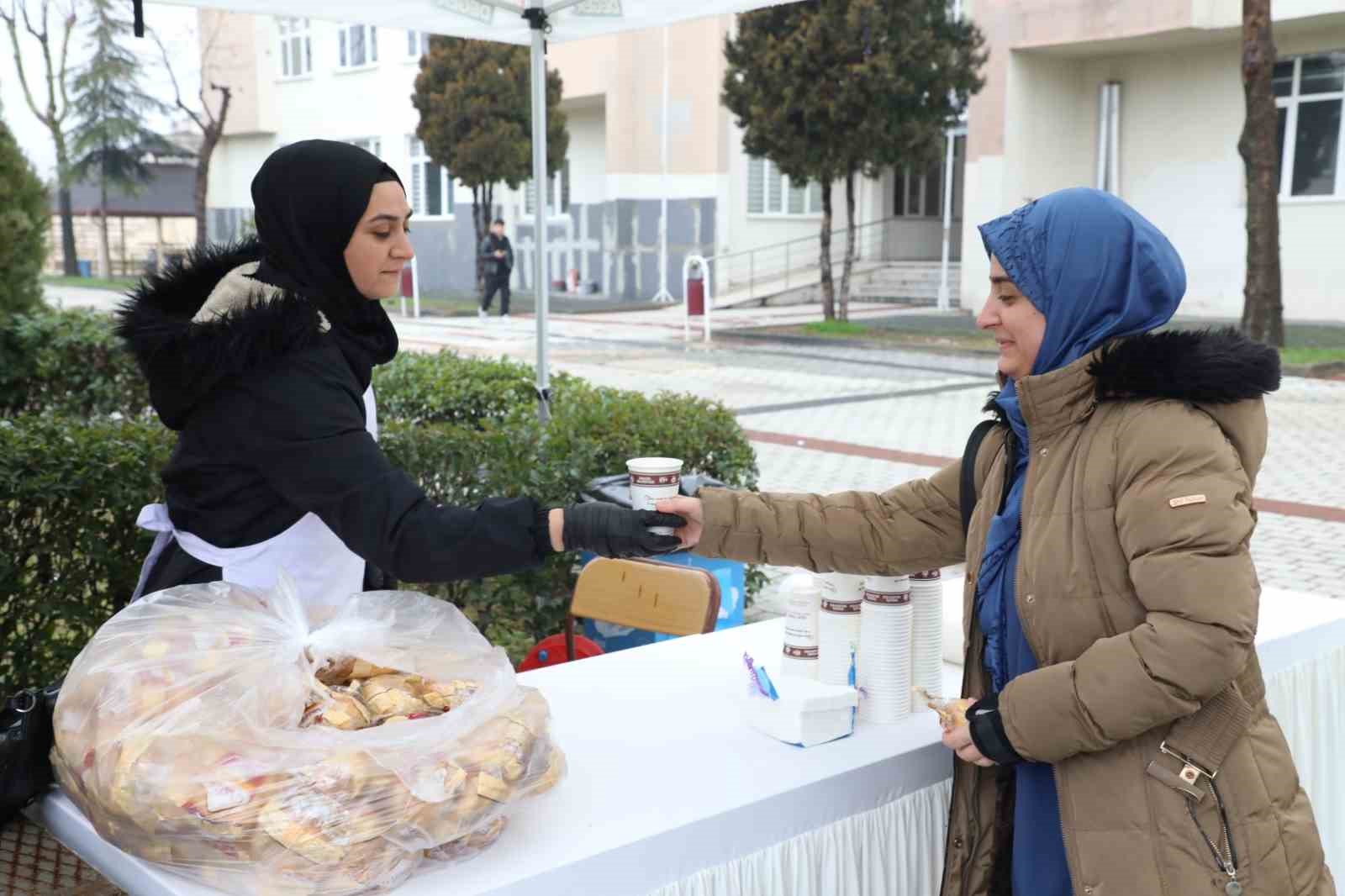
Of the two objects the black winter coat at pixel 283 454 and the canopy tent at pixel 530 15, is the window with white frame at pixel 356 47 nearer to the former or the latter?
the canopy tent at pixel 530 15

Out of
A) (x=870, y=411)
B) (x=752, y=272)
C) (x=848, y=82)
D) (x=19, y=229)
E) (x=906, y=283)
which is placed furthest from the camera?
(x=752, y=272)

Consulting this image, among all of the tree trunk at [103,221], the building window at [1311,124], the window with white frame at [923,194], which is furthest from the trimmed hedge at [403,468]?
the tree trunk at [103,221]

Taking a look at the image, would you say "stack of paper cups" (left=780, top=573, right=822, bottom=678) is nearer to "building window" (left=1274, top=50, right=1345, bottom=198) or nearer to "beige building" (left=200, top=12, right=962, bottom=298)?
"building window" (left=1274, top=50, right=1345, bottom=198)

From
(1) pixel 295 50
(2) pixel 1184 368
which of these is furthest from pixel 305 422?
(1) pixel 295 50

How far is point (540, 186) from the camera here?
19.8 feet

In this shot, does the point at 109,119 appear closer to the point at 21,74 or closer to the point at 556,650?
the point at 21,74

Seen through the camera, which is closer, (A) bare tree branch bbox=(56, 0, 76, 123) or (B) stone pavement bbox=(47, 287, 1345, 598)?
(B) stone pavement bbox=(47, 287, 1345, 598)

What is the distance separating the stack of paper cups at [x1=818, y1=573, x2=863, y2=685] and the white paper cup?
333 mm

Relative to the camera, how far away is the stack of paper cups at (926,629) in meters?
2.38

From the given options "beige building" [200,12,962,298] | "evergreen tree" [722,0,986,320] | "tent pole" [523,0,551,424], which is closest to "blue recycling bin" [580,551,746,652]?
"tent pole" [523,0,551,424]

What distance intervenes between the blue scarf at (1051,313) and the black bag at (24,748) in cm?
153

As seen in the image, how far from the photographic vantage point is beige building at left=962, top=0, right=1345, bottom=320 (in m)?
18.7

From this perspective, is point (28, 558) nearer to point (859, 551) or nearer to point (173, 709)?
point (173, 709)

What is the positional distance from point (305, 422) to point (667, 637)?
2.33 m
